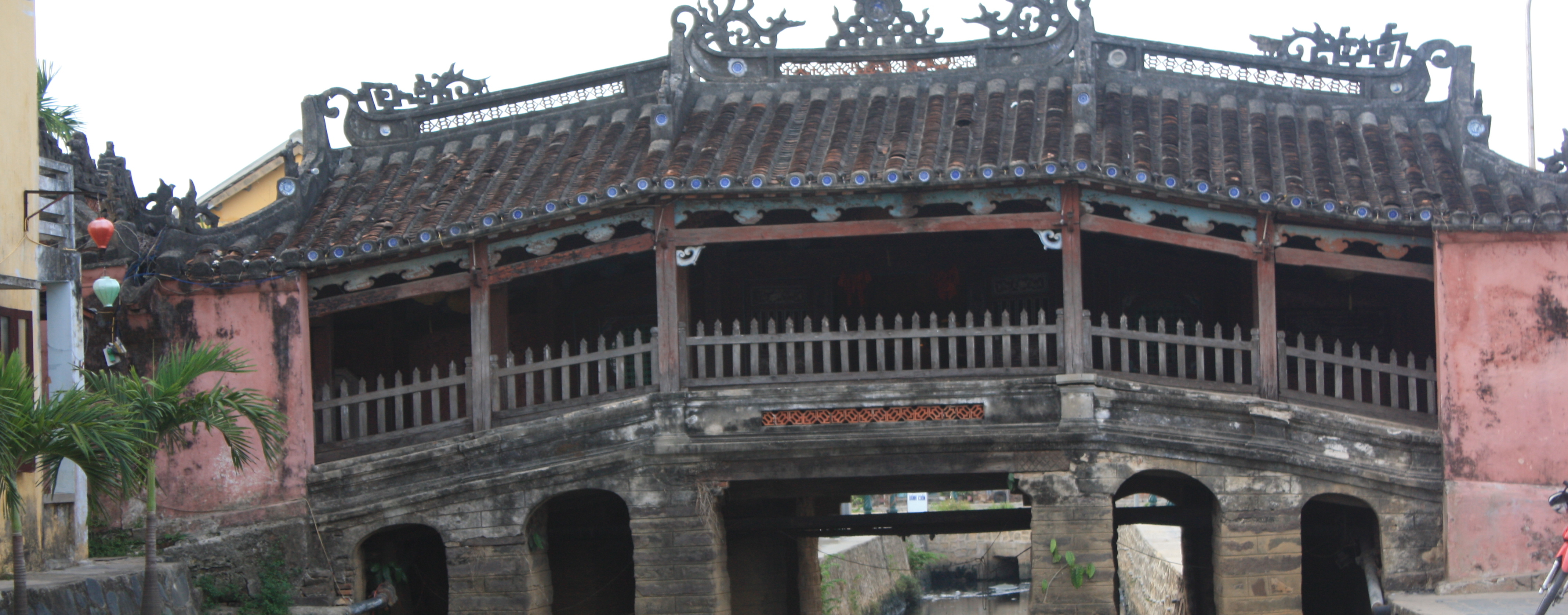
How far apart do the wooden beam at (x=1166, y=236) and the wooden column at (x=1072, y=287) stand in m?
0.09

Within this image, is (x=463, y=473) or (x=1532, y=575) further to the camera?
(x=463, y=473)

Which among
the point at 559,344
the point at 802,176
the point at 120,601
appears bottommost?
the point at 120,601

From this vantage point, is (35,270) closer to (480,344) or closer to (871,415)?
(480,344)

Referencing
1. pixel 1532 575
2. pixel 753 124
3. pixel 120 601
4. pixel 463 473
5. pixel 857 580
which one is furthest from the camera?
pixel 857 580

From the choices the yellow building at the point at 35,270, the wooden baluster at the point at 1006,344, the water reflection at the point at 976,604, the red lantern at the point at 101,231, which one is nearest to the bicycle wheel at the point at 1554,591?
the wooden baluster at the point at 1006,344

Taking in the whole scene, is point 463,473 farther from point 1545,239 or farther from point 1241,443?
point 1545,239

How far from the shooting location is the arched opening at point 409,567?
14.0 metres

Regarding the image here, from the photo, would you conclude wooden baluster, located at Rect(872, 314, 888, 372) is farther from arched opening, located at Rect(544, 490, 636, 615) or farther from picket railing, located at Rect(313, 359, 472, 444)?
arched opening, located at Rect(544, 490, 636, 615)

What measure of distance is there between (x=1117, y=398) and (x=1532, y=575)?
3633 mm

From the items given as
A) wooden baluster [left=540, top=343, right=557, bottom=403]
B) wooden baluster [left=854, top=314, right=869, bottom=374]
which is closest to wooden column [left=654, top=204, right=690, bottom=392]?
wooden baluster [left=540, top=343, right=557, bottom=403]

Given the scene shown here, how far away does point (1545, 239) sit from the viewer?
12.4 metres

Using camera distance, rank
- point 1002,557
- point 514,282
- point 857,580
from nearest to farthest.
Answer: point 514,282 → point 857,580 → point 1002,557

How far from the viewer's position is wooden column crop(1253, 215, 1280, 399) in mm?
12695

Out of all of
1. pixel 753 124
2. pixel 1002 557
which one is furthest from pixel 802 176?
pixel 1002 557
